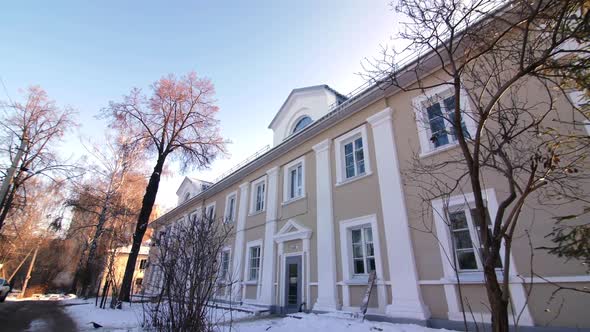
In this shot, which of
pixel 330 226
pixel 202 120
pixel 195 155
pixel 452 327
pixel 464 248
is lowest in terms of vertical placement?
pixel 452 327

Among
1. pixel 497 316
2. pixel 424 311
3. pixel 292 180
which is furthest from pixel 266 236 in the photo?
pixel 497 316

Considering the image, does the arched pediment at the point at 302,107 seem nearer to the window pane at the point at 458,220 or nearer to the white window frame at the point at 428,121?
the white window frame at the point at 428,121

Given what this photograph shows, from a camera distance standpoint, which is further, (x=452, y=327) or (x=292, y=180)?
(x=292, y=180)

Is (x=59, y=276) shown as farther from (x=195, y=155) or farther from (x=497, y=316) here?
Answer: (x=497, y=316)

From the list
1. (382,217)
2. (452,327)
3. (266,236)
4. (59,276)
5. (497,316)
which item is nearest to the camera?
(497,316)

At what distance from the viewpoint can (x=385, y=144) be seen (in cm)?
945

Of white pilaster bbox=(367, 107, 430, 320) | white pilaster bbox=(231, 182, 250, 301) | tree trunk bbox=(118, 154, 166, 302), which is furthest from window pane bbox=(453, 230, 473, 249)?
tree trunk bbox=(118, 154, 166, 302)

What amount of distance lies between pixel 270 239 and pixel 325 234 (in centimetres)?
382

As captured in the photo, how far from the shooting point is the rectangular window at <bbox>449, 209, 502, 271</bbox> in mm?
6879

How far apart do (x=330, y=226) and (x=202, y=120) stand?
38.6ft

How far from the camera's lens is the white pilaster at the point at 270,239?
41.4 ft

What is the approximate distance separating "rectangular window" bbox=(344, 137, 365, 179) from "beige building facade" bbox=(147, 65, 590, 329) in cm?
4

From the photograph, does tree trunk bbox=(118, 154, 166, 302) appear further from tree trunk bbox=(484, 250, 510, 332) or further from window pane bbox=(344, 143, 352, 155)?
tree trunk bbox=(484, 250, 510, 332)

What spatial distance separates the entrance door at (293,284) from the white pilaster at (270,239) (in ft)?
2.82
